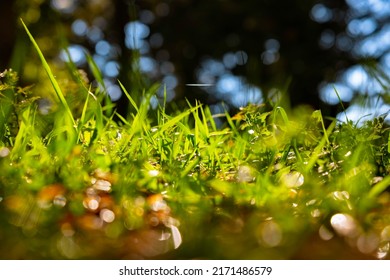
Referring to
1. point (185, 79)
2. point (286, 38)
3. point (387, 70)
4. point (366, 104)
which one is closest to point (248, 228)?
point (366, 104)

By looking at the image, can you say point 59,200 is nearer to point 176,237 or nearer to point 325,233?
point 176,237

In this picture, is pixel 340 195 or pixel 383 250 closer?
pixel 383 250

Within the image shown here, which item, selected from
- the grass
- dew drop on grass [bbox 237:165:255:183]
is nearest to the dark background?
the grass

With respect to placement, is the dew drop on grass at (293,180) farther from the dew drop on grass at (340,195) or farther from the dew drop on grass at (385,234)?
the dew drop on grass at (385,234)

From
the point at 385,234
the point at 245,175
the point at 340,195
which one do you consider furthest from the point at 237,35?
the point at 385,234

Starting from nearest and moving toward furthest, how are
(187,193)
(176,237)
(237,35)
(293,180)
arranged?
(176,237) → (187,193) → (293,180) → (237,35)

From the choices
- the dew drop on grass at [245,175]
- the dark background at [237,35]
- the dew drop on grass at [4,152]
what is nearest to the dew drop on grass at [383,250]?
the dew drop on grass at [245,175]

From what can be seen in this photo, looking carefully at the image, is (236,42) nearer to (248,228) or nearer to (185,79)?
(185,79)

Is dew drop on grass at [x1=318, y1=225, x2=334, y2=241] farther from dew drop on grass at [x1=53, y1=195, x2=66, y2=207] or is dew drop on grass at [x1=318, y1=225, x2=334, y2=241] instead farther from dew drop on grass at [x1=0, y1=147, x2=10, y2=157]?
dew drop on grass at [x1=0, y1=147, x2=10, y2=157]

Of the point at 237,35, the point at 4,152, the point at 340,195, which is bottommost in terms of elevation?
the point at 237,35
